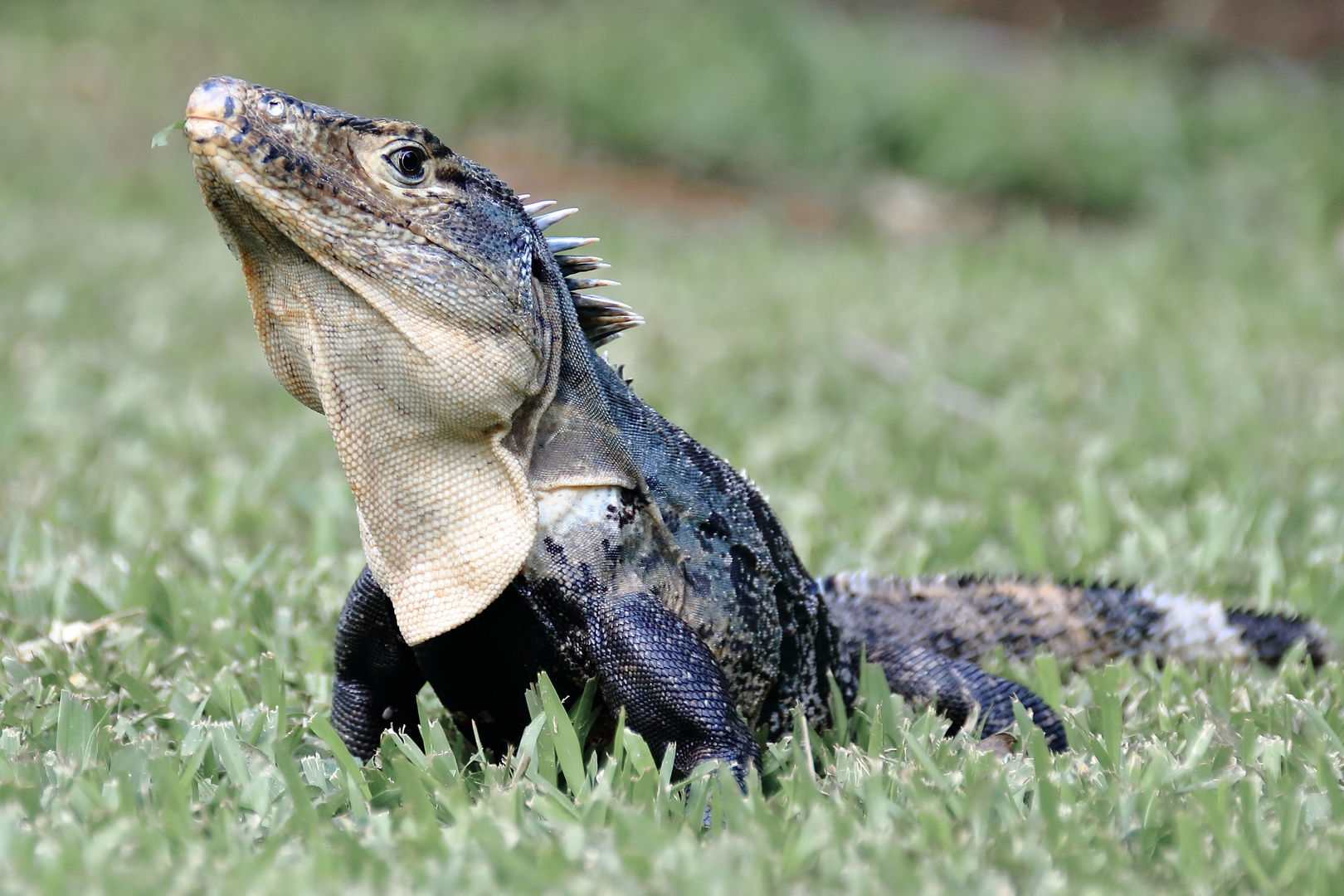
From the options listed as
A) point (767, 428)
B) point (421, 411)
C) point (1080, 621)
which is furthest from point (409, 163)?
point (767, 428)

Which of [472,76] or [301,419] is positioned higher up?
[472,76]

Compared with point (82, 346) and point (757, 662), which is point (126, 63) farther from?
point (757, 662)

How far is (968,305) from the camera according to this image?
323 inches

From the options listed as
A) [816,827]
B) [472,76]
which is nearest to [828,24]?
[472,76]

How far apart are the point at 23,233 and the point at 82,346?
7.79 ft

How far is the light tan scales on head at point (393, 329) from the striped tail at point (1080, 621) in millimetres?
1243

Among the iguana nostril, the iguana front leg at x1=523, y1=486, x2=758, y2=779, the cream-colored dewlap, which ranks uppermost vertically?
the iguana nostril

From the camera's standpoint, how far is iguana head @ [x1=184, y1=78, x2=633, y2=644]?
2.29 meters

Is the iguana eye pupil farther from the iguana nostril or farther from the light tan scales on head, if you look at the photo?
the iguana nostril

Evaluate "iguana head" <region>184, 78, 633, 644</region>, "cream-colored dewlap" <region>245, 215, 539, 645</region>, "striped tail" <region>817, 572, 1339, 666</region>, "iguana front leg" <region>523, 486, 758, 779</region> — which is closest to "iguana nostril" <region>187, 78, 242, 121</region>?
"iguana head" <region>184, 78, 633, 644</region>

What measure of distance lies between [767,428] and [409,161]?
3582 mm

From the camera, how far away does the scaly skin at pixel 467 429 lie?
230 centimetres

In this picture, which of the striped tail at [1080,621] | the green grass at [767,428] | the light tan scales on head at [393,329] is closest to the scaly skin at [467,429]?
the light tan scales on head at [393,329]

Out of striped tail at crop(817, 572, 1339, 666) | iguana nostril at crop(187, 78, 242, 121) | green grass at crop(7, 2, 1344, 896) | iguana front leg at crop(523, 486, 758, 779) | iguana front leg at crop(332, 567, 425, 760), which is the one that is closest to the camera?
green grass at crop(7, 2, 1344, 896)
